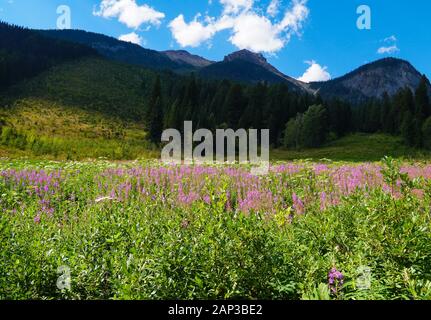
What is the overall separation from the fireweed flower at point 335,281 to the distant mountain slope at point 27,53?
4425 inches

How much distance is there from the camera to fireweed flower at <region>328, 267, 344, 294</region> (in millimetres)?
3324

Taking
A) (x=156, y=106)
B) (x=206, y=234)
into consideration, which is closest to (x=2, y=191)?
(x=206, y=234)

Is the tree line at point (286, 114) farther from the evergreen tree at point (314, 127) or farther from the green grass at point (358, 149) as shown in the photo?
the green grass at point (358, 149)

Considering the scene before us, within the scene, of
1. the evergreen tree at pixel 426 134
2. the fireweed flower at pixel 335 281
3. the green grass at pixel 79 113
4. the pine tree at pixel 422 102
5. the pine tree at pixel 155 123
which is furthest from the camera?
the pine tree at pixel 422 102

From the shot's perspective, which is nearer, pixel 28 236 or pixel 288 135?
pixel 28 236

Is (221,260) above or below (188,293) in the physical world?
above

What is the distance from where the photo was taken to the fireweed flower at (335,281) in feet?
10.9

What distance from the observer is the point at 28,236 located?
16.9ft

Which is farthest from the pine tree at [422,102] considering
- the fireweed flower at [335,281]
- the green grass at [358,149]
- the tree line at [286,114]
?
the fireweed flower at [335,281]

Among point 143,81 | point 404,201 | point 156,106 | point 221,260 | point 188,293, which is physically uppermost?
point 143,81

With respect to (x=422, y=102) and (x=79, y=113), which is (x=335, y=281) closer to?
(x=79, y=113)
